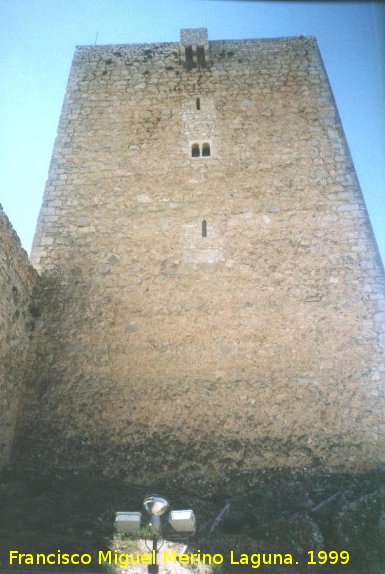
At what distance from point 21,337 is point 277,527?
423 centimetres

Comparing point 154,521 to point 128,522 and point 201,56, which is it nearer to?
point 128,522

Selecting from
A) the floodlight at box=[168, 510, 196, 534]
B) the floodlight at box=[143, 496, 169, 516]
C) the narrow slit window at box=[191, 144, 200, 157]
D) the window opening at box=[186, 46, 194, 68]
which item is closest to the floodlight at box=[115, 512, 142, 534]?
the floodlight at box=[143, 496, 169, 516]

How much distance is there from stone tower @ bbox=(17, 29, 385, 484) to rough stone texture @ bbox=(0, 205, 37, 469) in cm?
23

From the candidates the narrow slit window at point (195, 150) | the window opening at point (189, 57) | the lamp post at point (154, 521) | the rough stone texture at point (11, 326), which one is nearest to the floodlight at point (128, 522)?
the lamp post at point (154, 521)

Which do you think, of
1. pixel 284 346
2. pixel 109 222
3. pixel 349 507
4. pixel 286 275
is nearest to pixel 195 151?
pixel 109 222

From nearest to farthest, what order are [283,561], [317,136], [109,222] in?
1. [283,561]
2. [109,222]
3. [317,136]

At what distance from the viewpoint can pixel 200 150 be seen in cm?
817

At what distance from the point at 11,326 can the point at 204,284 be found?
2924 mm

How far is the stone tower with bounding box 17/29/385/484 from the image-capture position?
5816 millimetres

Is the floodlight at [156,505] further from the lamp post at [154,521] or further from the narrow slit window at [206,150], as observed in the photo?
the narrow slit window at [206,150]

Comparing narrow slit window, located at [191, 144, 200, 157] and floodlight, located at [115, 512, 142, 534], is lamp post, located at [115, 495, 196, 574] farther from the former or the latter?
narrow slit window, located at [191, 144, 200, 157]

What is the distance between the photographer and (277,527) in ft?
14.5

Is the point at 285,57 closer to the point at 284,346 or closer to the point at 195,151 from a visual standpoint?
the point at 195,151

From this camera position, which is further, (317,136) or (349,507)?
(317,136)
